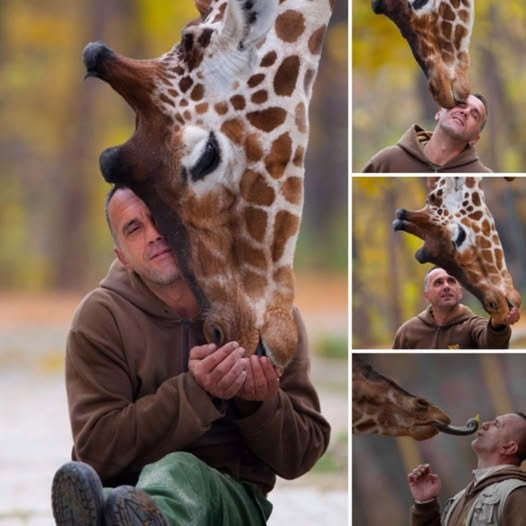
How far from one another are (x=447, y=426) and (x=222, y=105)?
964 mm

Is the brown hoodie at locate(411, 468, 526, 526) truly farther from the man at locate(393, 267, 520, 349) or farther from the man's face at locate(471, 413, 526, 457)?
the man at locate(393, 267, 520, 349)

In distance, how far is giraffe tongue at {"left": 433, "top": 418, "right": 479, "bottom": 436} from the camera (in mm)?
3596

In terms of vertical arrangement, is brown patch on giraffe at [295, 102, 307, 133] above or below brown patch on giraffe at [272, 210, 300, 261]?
above

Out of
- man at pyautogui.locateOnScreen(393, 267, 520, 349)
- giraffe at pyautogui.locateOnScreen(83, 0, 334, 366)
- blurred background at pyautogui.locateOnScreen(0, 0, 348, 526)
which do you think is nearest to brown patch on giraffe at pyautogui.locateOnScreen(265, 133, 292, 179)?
giraffe at pyautogui.locateOnScreen(83, 0, 334, 366)

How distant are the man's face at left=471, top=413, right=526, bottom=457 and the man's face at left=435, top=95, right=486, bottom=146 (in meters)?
0.69

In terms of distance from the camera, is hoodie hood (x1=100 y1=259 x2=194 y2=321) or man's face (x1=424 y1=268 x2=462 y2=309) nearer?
hoodie hood (x1=100 y1=259 x2=194 y2=321)

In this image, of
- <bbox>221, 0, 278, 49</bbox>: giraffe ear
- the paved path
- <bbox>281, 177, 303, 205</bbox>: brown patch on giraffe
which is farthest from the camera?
the paved path

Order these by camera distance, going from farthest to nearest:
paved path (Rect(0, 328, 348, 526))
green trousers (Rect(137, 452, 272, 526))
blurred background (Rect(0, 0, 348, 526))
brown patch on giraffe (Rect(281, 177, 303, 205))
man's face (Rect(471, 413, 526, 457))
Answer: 1. blurred background (Rect(0, 0, 348, 526))
2. paved path (Rect(0, 328, 348, 526))
3. man's face (Rect(471, 413, 526, 457))
4. brown patch on giraffe (Rect(281, 177, 303, 205))
5. green trousers (Rect(137, 452, 272, 526))

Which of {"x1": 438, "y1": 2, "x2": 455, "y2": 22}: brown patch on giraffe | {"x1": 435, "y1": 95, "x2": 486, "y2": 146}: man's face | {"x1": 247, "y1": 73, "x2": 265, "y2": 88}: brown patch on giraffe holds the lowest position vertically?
{"x1": 435, "y1": 95, "x2": 486, "y2": 146}: man's face

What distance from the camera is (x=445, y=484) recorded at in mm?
3604

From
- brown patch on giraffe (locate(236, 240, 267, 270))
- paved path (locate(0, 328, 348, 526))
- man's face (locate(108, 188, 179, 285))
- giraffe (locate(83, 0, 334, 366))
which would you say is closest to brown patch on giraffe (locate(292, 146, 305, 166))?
giraffe (locate(83, 0, 334, 366))

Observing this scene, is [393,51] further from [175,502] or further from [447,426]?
[175,502]

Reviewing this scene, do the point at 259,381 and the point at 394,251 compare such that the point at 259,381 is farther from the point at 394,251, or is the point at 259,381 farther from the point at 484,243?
the point at 484,243

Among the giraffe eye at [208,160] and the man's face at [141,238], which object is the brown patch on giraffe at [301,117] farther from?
the man's face at [141,238]
